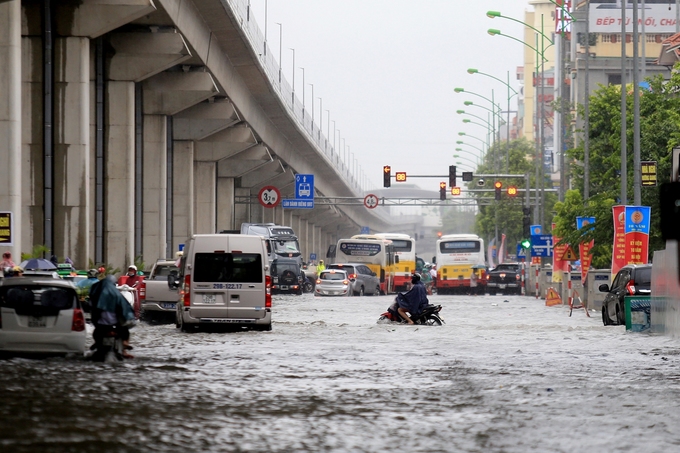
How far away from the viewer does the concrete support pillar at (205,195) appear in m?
66.9

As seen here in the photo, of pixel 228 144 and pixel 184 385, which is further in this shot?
pixel 228 144

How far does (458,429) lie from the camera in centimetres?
1171

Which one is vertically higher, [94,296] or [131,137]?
[131,137]

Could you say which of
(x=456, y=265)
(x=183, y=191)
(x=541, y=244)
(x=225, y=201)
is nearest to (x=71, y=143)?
(x=183, y=191)

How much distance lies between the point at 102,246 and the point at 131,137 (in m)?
4.47

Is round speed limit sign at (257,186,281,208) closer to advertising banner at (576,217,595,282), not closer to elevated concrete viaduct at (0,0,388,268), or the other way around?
elevated concrete viaduct at (0,0,388,268)

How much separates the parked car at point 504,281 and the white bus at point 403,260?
4.71 m

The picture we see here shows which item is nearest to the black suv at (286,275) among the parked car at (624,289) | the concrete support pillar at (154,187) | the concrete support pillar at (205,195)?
the concrete support pillar at (205,195)

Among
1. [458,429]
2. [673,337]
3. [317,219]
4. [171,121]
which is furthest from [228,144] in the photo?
[317,219]

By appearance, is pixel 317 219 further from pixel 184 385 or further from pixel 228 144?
pixel 184 385

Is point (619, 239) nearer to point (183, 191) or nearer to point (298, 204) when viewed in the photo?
point (183, 191)

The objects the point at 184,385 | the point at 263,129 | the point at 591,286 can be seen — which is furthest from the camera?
the point at 263,129

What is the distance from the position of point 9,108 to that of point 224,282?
7.33 metres

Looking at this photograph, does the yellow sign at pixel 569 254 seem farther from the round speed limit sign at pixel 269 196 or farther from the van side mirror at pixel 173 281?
the round speed limit sign at pixel 269 196
